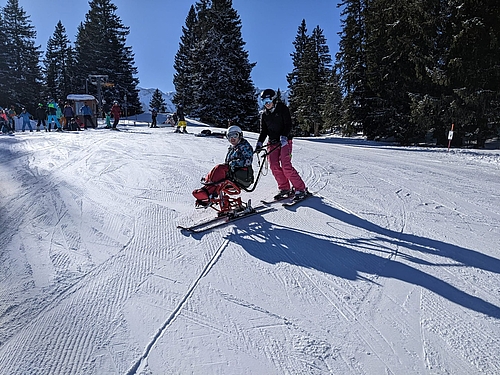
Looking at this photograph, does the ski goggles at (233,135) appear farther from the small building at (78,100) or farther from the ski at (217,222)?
the small building at (78,100)

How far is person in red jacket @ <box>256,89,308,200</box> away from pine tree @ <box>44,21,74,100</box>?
55933 millimetres

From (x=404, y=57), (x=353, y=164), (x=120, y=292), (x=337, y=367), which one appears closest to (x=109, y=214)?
(x=120, y=292)

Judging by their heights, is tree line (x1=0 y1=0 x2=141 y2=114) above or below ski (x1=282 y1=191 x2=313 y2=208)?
above

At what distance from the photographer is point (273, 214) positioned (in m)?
5.21

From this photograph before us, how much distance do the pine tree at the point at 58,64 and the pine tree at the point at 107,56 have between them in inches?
278

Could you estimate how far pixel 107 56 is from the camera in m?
41.3

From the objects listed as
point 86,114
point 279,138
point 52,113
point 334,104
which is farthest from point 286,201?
point 334,104

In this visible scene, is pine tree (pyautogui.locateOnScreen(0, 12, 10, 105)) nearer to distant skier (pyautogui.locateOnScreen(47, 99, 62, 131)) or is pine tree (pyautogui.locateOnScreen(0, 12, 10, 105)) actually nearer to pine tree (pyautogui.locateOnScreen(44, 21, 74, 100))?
pine tree (pyautogui.locateOnScreen(44, 21, 74, 100))

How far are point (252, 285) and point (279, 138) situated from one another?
127 inches

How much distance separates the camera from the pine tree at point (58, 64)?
51.7 metres

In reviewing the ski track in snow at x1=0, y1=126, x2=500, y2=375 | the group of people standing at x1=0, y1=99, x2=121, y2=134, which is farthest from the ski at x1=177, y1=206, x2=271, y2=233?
the group of people standing at x1=0, y1=99, x2=121, y2=134

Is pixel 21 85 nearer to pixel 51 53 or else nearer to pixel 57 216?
pixel 51 53

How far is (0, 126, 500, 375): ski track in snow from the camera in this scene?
224 centimetres

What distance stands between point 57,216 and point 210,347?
12.9 feet
